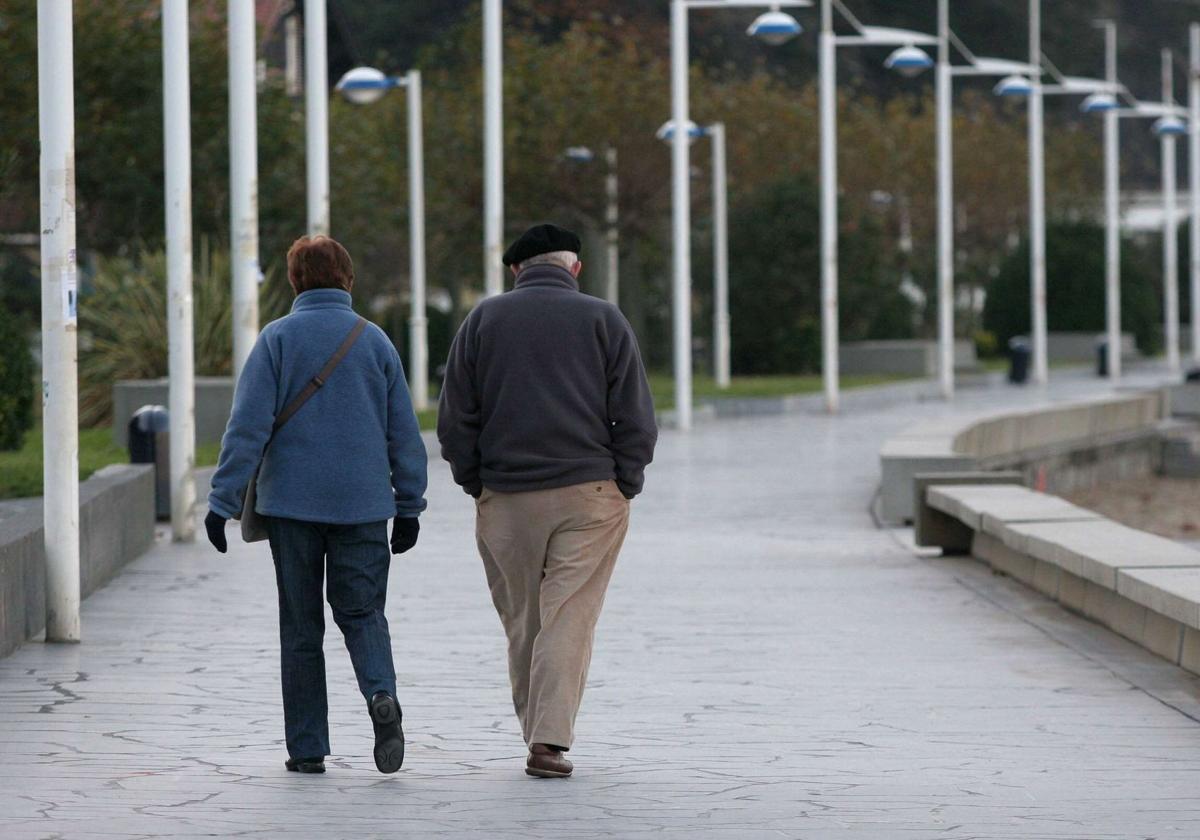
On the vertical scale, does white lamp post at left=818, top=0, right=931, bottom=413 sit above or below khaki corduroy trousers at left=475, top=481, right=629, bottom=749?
above

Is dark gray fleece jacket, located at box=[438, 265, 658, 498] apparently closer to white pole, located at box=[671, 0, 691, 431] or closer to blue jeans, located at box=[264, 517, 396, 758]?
blue jeans, located at box=[264, 517, 396, 758]

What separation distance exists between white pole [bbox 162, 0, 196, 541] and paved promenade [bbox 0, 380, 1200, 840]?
1083 millimetres

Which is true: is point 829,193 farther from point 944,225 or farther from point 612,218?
point 612,218

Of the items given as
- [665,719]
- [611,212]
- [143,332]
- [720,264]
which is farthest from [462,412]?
[611,212]

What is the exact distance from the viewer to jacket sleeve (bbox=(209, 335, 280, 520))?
7488 mm

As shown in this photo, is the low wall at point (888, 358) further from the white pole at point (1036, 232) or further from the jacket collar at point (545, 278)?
the jacket collar at point (545, 278)

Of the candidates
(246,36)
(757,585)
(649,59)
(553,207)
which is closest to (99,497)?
(757,585)

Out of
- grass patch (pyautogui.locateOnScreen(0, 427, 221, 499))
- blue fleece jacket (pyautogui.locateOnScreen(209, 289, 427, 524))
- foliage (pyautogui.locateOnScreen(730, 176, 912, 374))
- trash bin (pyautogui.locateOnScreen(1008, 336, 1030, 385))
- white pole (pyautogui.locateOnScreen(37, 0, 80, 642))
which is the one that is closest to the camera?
blue fleece jacket (pyautogui.locateOnScreen(209, 289, 427, 524))

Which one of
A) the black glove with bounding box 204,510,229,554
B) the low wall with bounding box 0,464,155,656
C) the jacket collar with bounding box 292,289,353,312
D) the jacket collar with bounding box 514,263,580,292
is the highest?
the jacket collar with bounding box 514,263,580,292

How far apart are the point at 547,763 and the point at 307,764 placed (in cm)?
75

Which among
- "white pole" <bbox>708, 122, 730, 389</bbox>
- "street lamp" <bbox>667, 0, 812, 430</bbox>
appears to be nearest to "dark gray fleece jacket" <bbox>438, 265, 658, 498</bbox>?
"street lamp" <bbox>667, 0, 812, 430</bbox>

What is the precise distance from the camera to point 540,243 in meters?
7.91

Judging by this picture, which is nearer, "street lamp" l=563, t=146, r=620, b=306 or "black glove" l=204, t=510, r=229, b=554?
"black glove" l=204, t=510, r=229, b=554

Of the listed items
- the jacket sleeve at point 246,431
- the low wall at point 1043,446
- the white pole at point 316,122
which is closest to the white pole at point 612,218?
the low wall at point 1043,446
